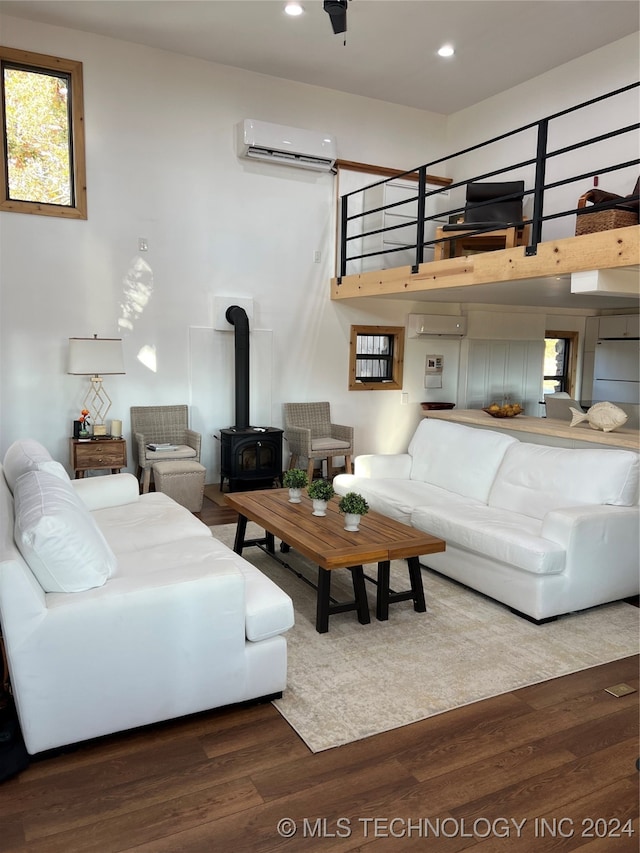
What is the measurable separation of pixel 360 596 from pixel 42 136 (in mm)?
5231

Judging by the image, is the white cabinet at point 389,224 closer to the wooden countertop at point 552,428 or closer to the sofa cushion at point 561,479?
the wooden countertop at point 552,428

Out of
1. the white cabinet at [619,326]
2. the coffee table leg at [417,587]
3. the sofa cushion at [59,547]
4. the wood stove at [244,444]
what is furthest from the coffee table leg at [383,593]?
the white cabinet at [619,326]

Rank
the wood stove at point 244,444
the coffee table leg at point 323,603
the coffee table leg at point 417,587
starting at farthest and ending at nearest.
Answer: the wood stove at point 244,444 < the coffee table leg at point 417,587 < the coffee table leg at point 323,603

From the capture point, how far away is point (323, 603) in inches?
131

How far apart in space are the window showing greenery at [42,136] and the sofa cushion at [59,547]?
14.5 feet

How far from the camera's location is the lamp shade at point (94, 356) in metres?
5.53

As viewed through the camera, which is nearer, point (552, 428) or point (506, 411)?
point (552, 428)

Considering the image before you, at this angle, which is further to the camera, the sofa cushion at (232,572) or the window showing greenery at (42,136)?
the window showing greenery at (42,136)

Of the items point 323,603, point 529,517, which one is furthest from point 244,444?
point 323,603

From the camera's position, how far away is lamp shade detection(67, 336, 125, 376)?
5.53m

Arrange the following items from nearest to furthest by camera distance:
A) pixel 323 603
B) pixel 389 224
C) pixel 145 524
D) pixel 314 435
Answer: pixel 323 603 < pixel 145 524 < pixel 314 435 < pixel 389 224

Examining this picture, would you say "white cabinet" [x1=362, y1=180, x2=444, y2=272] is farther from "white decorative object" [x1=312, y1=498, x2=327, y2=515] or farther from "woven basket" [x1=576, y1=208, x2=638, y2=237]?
"white decorative object" [x1=312, y1=498, x2=327, y2=515]

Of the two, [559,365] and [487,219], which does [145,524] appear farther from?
[559,365]

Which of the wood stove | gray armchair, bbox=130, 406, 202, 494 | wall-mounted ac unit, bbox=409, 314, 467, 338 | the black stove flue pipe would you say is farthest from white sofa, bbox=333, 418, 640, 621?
wall-mounted ac unit, bbox=409, 314, 467, 338
